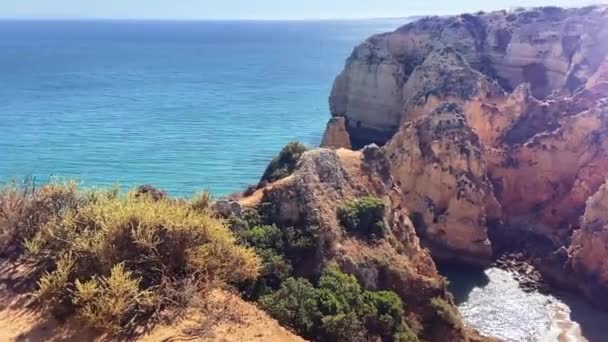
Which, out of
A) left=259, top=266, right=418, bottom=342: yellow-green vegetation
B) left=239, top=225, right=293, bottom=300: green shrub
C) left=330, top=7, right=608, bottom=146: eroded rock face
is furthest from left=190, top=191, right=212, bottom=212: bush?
left=330, top=7, right=608, bottom=146: eroded rock face

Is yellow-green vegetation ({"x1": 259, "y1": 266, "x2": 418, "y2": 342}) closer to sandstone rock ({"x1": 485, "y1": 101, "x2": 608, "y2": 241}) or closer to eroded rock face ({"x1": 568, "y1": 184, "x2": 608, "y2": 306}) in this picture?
eroded rock face ({"x1": 568, "y1": 184, "x2": 608, "y2": 306})

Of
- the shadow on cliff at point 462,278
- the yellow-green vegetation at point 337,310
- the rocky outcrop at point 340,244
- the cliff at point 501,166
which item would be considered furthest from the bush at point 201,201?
the shadow on cliff at point 462,278

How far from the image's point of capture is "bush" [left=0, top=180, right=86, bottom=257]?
17641mm

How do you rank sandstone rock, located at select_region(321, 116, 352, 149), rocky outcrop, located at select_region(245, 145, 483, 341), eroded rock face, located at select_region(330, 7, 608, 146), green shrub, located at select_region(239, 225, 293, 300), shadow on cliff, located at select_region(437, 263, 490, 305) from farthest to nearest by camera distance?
eroded rock face, located at select_region(330, 7, 608, 146) → sandstone rock, located at select_region(321, 116, 352, 149) → shadow on cliff, located at select_region(437, 263, 490, 305) → rocky outcrop, located at select_region(245, 145, 483, 341) → green shrub, located at select_region(239, 225, 293, 300)

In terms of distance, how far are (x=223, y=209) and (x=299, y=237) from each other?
2.56 meters

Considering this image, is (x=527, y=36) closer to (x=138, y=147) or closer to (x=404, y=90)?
(x=404, y=90)

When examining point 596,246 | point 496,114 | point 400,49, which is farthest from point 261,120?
point 596,246

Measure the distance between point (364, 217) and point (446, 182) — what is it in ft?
52.7

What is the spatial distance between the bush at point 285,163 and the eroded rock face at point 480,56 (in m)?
35.8

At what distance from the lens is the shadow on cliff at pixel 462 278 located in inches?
1304

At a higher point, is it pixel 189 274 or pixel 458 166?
pixel 189 274

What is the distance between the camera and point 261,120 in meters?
77.6

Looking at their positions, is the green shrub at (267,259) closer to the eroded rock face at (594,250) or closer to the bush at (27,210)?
the bush at (27,210)

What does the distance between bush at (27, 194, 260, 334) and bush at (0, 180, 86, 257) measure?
625mm
